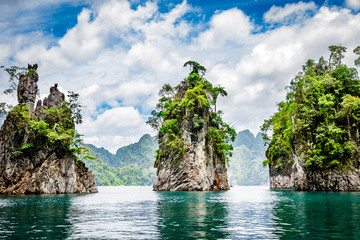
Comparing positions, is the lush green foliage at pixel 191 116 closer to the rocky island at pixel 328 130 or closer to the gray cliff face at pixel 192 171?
the gray cliff face at pixel 192 171

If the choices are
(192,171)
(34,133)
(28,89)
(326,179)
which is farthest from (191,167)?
(28,89)

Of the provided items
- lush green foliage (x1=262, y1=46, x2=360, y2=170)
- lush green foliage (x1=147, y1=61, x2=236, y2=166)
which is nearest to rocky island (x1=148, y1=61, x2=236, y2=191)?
lush green foliage (x1=147, y1=61, x2=236, y2=166)

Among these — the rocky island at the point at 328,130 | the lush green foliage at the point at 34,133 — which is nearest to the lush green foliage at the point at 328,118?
the rocky island at the point at 328,130

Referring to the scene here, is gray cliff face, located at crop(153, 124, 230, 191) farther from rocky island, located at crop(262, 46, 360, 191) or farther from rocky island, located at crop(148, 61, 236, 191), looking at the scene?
rocky island, located at crop(262, 46, 360, 191)

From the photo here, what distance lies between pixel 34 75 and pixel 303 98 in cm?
4343

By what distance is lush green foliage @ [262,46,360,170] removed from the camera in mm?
40281

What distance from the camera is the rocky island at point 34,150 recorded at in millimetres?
43031

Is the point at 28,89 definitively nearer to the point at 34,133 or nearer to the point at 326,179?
the point at 34,133

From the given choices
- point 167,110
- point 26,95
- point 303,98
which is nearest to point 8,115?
point 26,95

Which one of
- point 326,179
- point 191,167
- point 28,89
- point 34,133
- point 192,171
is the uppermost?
point 28,89

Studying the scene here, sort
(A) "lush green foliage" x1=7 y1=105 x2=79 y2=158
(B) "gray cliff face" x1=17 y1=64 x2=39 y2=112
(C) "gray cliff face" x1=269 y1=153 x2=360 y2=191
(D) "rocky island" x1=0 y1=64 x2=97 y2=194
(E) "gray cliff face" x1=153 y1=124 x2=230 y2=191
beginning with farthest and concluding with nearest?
(E) "gray cliff face" x1=153 y1=124 x2=230 y2=191
(B) "gray cliff face" x1=17 y1=64 x2=39 y2=112
(A) "lush green foliage" x1=7 y1=105 x2=79 y2=158
(D) "rocky island" x1=0 y1=64 x2=97 y2=194
(C) "gray cliff face" x1=269 y1=153 x2=360 y2=191

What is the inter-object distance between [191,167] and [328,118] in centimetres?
2265

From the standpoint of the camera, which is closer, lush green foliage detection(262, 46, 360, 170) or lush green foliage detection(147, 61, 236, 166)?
lush green foliage detection(262, 46, 360, 170)

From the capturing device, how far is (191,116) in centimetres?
5512
